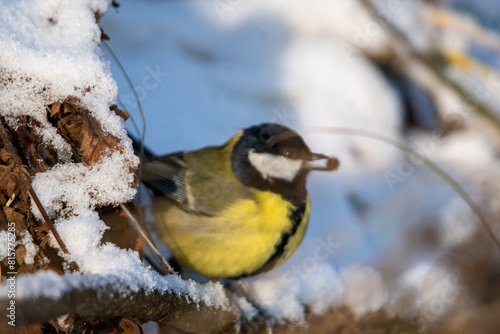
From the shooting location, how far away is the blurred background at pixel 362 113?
82.7 inches

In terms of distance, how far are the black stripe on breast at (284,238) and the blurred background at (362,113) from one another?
155 mm

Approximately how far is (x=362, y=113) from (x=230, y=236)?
1.94m

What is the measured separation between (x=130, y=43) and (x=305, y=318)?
84.4 inches

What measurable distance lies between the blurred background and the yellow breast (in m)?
0.24

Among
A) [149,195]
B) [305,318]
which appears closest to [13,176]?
[149,195]

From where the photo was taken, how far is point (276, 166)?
1.91 m

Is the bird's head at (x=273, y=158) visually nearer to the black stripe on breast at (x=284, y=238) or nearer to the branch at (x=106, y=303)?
the black stripe on breast at (x=284, y=238)

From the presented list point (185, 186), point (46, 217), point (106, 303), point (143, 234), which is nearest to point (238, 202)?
point (185, 186)

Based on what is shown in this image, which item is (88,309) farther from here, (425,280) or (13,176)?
(425,280)

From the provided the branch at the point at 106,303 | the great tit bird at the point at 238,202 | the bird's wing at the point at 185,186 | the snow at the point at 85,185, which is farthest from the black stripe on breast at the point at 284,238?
the snow at the point at 85,185

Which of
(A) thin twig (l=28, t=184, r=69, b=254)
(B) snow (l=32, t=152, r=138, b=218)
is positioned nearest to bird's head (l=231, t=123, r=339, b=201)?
(B) snow (l=32, t=152, r=138, b=218)

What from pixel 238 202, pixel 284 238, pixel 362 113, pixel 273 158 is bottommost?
pixel 362 113

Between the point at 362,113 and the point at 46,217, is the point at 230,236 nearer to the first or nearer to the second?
the point at 46,217

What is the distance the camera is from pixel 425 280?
2139 millimetres
